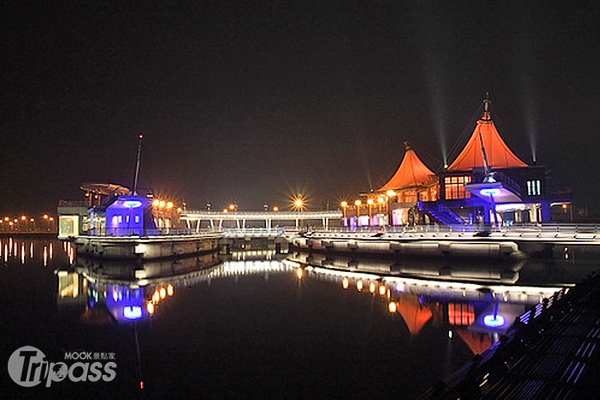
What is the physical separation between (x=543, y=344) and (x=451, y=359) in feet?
9.77

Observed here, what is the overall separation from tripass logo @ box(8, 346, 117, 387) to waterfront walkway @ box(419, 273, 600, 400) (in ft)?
29.2

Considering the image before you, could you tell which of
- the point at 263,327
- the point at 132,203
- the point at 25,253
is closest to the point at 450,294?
the point at 263,327

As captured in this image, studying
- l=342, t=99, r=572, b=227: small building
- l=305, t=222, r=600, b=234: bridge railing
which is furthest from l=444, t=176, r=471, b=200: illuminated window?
l=305, t=222, r=600, b=234: bridge railing

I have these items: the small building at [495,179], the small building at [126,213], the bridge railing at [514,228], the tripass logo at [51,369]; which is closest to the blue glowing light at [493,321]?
the tripass logo at [51,369]

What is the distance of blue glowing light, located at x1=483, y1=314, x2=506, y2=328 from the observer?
15.0m

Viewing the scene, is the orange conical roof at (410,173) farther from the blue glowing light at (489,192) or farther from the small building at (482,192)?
the blue glowing light at (489,192)

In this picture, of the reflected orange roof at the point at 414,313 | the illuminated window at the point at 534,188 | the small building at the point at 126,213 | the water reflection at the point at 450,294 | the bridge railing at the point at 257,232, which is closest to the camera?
the water reflection at the point at 450,294

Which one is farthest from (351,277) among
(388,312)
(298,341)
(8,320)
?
(8,320)

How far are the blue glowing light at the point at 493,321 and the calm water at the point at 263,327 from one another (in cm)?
35

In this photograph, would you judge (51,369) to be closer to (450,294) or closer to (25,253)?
(450,294)

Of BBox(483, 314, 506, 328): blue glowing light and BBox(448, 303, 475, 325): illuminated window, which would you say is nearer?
BBox(483, 314, 506, 328): blue glowing light

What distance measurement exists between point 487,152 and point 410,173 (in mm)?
12840

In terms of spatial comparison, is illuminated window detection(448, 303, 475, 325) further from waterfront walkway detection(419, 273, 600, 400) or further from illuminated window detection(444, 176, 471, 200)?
illuminated window detection(444, 176, 471, 200)

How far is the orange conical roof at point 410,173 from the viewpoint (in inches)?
2244
